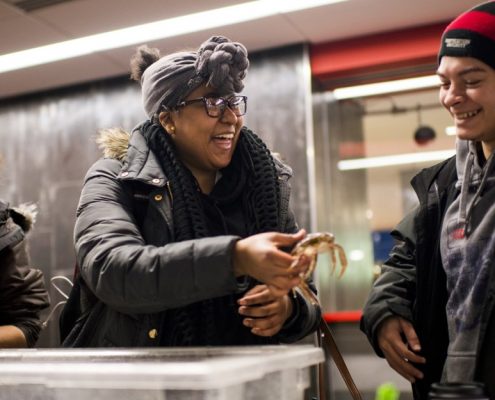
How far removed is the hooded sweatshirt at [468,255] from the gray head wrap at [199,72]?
0.59m

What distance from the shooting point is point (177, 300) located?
4.20ft

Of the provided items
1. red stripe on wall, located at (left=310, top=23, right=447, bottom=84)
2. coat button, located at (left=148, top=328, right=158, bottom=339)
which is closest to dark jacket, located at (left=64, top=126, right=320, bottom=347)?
coat button, located at (left=148, top=328, right=158, bottom=339)

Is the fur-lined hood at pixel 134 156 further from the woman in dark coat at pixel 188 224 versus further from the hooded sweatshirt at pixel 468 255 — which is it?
the hooded sweatshirt at pixel 468 255

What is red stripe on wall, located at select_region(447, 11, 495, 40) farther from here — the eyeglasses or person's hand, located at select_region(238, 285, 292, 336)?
person's hand, located at select_region(238, 285, 292, 336)

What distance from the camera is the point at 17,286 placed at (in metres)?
2.18

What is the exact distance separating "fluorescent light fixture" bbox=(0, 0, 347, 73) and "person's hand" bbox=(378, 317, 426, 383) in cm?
287

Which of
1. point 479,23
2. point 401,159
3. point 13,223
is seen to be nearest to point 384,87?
point 401,159

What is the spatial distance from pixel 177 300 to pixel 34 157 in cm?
473

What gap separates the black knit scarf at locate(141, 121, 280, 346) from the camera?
1.51 m

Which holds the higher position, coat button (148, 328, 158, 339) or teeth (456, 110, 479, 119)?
teeth (456, 110, 479, 119)

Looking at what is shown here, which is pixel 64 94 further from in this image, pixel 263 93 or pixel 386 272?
pixel 386 272

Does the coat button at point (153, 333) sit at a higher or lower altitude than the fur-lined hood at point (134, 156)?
lower

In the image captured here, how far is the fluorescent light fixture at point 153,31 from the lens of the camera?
411cm

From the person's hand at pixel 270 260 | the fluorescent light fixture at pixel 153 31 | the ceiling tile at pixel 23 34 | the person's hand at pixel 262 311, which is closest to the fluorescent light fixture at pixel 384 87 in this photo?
the fluorescent light fixture at pixel 153 31
